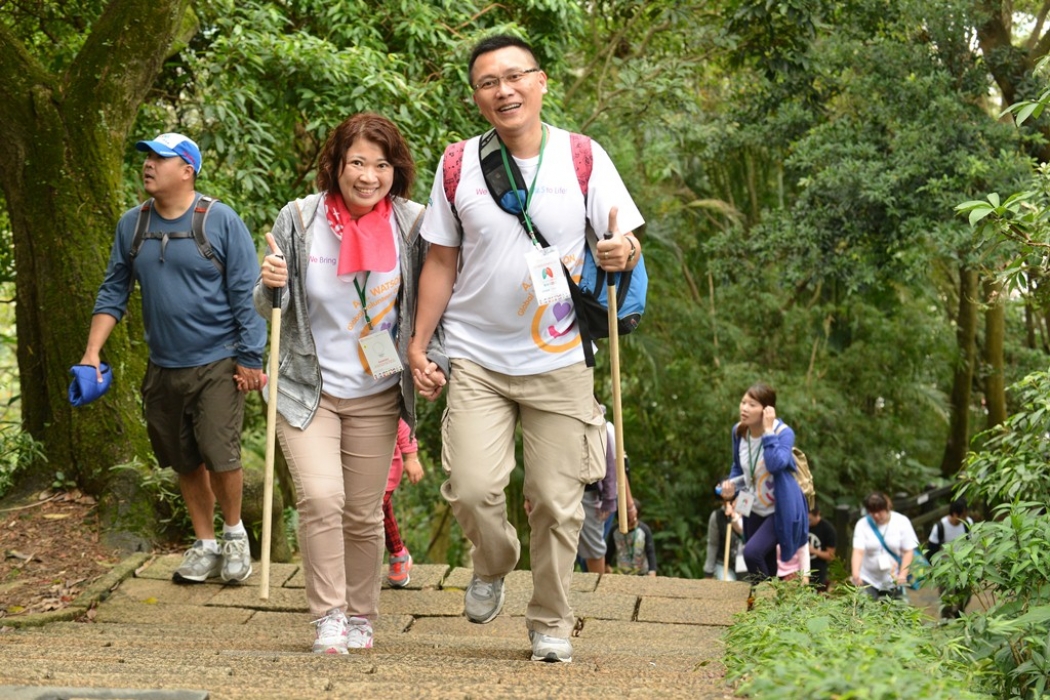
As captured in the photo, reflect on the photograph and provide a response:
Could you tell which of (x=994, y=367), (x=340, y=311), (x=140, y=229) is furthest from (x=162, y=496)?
(x=994, y=367)

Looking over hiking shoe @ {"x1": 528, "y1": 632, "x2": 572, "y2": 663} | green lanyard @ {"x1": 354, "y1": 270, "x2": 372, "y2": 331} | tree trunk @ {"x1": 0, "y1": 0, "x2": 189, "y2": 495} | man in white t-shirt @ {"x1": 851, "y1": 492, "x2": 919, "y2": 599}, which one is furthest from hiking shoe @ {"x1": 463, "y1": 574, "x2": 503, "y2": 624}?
man in white t-shirt @ {"x1": 851, "y1": 492, "x2": 919, "y2": 599}

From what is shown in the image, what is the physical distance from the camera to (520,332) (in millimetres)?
4555

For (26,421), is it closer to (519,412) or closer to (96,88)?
(96,88)

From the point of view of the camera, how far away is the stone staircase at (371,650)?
335cm

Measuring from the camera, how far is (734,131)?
40.0 feet

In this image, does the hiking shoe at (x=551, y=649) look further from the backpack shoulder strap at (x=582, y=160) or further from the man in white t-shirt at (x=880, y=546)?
the man in white t-shirt at (x=880, y=546)

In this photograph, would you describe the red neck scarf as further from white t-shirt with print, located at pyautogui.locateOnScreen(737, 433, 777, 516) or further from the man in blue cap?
white t-shirt with print, located at pyautogui.locateOnScreen(737, 433, 777, 516)

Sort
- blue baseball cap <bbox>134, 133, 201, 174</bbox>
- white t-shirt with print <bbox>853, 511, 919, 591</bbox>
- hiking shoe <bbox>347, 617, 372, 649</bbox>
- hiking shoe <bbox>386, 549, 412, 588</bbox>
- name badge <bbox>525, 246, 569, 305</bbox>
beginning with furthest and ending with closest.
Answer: white t-shirt with print <bbox>853, 511, 919, 591</bbox> < hiking shoe <bbox>386, 549, 412, 588</bbox> < blue baseball cap <bbox>134, 133, 201, 174</bbox> < hiking shoe <bbox>347, 617, 372, 649</bbox> < name badge <bbox>525, 246, 569, 305</bbox>

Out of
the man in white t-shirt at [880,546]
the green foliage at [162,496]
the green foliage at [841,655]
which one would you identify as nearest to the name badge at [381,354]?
the green foliage at [841,655]

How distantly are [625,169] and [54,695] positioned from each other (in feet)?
38.1

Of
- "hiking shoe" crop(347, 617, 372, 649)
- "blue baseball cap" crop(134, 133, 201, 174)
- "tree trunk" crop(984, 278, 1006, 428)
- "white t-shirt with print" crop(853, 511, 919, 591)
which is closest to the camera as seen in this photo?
"hiking shoe" crop(347, 617, 372, 649)

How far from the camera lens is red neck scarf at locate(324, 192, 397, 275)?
187 inches

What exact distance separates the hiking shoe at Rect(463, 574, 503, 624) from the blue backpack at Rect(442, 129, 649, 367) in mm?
919

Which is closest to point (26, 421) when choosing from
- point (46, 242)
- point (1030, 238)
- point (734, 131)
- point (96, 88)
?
point (46, 242)
